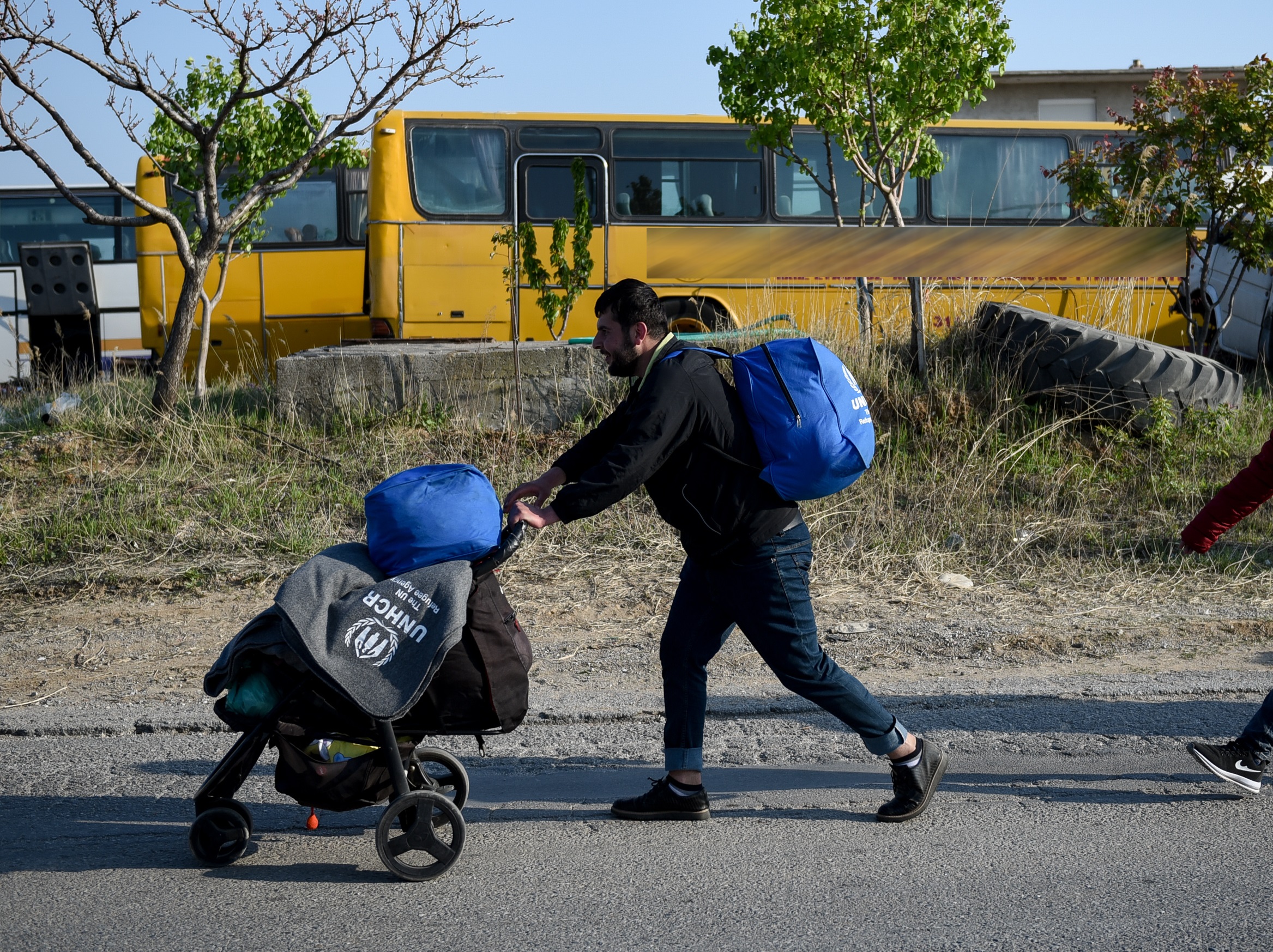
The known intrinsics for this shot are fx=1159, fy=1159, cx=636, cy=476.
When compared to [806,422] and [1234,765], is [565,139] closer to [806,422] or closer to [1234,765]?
[806,422]

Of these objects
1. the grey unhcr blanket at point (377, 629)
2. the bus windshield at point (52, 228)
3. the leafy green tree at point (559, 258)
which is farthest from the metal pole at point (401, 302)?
the grey unhcr blanket at point (377, 629)

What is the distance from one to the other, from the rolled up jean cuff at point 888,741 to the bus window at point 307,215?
12361mm

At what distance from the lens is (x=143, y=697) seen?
16.6 ft

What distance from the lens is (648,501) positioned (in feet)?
24.9

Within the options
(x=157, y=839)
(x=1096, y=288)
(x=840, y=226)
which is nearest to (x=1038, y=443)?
(x=840, y=226)

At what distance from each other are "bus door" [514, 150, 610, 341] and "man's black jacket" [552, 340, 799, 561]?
32.0 ft

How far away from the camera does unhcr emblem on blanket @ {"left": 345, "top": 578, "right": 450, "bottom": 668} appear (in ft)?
10.4

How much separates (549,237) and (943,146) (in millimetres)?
5093

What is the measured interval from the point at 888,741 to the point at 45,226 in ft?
58.8

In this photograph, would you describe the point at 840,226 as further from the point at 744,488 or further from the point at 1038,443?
the point at 744,488

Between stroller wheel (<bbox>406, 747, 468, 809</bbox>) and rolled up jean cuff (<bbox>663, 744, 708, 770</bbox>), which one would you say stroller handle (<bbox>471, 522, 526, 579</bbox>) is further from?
rolled up jean cuff (<bbox>663, 744, 708, 770</bbox>)

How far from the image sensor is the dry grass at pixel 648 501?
6766mm

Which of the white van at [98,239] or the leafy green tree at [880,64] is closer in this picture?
the leafy green tree at [880,64]

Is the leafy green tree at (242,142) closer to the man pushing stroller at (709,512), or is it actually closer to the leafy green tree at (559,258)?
the leafy green tree at (559,258)
